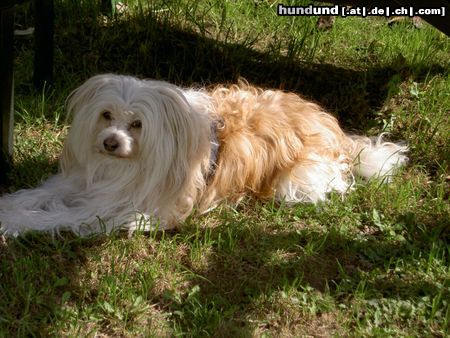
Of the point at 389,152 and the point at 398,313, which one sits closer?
the point at 398,313

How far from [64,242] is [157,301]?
0.57 metres

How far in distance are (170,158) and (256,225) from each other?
0.64m

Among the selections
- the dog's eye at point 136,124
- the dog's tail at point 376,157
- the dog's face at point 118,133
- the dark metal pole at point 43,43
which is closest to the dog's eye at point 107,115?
the dog's face at point 118,133

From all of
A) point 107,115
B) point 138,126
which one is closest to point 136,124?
point 138,126

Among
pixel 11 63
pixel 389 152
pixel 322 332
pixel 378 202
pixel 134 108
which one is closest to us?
pixel 322 332

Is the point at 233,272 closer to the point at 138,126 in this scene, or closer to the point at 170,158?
the point at 170,158

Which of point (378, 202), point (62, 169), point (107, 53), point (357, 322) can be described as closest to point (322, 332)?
point (357, 322)

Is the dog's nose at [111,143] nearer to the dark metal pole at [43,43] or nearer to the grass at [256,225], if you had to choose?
the grass at [256,225]

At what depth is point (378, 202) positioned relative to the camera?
12.4 feet

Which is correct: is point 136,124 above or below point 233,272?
above

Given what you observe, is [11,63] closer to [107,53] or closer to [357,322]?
[107,53]

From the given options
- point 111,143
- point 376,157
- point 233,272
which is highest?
point 111,143

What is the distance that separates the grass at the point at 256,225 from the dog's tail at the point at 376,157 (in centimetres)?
10

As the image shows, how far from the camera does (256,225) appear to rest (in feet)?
11.7
